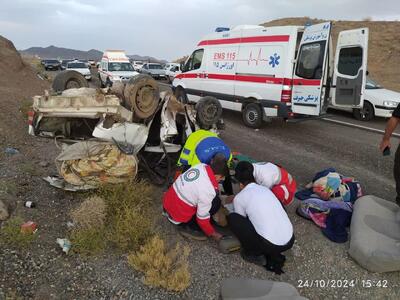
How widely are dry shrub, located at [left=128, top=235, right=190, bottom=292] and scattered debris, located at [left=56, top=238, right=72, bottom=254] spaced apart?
702 millimetres

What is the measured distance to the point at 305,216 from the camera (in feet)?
15.6

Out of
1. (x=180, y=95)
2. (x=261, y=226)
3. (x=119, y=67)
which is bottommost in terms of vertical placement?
(x=261, y=226)

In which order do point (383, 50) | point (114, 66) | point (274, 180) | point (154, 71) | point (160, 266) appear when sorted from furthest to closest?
point (383, 50), point (154, 71), point (114, 66), point (274, 180), point (160, 266)

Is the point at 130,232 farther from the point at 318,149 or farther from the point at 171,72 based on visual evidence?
the point at 171,72

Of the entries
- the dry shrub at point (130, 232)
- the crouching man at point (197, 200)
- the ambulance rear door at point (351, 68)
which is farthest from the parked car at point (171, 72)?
the dry shrub at point (130, 232)

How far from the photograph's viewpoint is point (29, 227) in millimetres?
4012

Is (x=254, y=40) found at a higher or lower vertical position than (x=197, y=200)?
higher

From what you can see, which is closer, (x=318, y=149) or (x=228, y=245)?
(x=228, y=245)

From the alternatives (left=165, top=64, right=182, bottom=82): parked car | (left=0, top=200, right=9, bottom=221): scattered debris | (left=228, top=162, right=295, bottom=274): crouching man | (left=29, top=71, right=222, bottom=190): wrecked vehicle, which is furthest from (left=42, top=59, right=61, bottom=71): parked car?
(left=228, top=162, right=295, bottom=274): crouching man

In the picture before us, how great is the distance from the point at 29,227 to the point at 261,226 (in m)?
2.58

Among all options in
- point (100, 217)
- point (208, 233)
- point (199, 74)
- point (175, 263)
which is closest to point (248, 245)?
point (208, 233)

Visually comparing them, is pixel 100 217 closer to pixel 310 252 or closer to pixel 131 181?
pixel 131 181

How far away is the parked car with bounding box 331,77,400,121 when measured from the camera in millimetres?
11008

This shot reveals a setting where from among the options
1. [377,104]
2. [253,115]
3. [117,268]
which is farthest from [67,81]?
[377,104]
